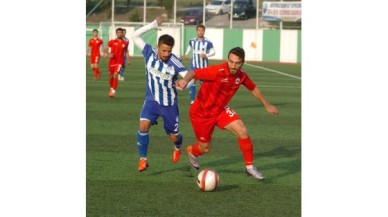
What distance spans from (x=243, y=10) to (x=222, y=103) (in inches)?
2035

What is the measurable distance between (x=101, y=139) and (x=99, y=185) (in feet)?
15.0

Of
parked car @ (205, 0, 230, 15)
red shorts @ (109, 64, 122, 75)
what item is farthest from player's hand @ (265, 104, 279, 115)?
parked car @ (205, 0, 230, 15)

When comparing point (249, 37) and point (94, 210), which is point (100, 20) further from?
point (94, 210)

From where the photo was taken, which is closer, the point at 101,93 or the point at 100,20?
the point at 101,93

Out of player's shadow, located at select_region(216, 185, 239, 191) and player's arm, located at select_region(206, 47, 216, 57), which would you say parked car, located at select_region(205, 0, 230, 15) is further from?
player's shadow, located at select_region(216, 185, 239, 191)

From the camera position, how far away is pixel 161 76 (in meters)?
11.7

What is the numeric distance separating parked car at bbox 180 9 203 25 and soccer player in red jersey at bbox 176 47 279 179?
5028cm

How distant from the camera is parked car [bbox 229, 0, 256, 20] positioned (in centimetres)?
6197

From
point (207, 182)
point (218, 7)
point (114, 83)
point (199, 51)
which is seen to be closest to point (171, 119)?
point (207, 182)

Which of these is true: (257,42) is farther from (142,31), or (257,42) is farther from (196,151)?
(196,151)

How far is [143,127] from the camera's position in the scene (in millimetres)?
11789

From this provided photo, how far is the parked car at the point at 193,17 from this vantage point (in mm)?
61469
